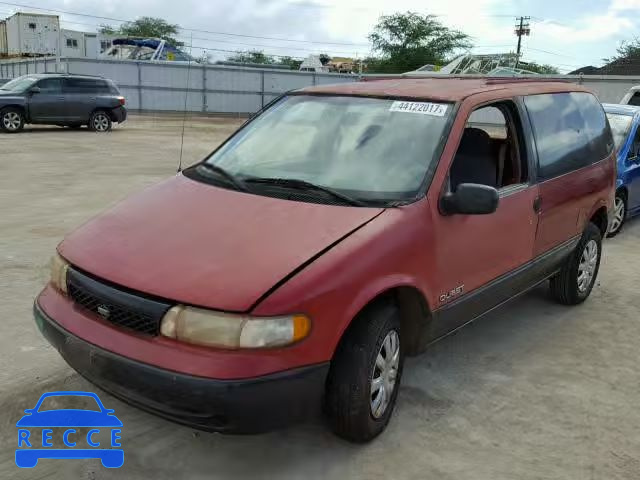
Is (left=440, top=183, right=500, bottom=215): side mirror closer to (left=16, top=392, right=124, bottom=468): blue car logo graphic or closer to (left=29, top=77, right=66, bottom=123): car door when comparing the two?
(left=16, top=392, right=124, bottom=468): blue car logo graphic

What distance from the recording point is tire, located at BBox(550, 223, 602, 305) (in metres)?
5.00

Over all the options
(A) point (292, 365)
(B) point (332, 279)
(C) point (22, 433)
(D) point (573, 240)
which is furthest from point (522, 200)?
(C) point (22, 433)

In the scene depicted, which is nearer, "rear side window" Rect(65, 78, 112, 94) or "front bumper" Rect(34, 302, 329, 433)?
"front bumper" Rect(34, 302, 329, 433)

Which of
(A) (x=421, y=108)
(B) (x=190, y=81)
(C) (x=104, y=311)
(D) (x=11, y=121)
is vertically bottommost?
(C) (x=104, y=311)

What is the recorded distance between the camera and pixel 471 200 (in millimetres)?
3172

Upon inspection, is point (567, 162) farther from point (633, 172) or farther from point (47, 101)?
point (47, 101)

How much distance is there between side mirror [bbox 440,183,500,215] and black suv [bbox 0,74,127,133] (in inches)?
674

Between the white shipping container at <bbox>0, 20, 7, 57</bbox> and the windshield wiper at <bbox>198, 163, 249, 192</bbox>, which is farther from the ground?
the white shipping container at <bbox>0, 20, 7, 57</bbox>

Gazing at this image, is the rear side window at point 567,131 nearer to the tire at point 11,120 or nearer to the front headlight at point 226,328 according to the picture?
the front headlight at point 226,328

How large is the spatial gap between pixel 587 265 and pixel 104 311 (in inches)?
160

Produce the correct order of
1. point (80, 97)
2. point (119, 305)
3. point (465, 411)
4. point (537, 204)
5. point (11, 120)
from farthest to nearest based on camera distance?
point (80, 97) → point (11, 120) → point (537, 204) → point (465, 411) → point (119, 305)

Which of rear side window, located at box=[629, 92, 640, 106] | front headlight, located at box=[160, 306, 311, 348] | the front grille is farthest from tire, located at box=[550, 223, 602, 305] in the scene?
rear side window, located at box=[629, 92, 640, 106]

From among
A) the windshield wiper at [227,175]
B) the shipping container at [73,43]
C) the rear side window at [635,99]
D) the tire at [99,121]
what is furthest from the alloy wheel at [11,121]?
the shipping container at [73,43]

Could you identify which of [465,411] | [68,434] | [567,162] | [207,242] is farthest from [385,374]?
[567,162]
